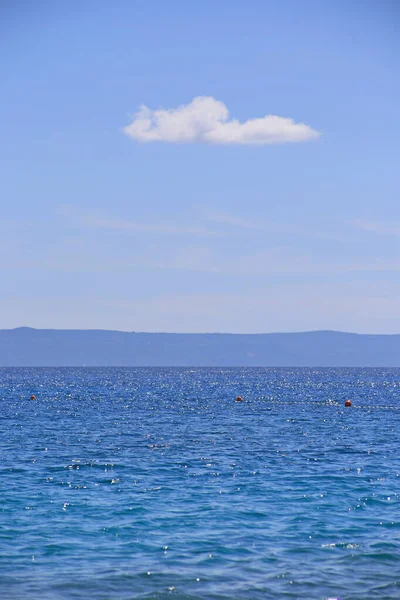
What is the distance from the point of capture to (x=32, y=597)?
21.3 meters

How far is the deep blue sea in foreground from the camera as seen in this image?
894 inches

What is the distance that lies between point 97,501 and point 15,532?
546cm

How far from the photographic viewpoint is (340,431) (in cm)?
6438

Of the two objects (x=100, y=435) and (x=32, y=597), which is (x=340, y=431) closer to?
(x=100, y=435)

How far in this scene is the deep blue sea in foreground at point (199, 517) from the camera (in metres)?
22.7

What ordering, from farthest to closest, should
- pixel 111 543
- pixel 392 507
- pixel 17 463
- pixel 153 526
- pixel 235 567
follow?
1. pixel 17 463
2. pixel 392 507
3. pixel 153 526
4. pixel 111 543
5. pixel 235 567

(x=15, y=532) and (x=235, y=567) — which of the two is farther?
(x=15, y=532)

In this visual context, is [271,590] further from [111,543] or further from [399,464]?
[399,464]

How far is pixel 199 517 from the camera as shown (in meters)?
30.0

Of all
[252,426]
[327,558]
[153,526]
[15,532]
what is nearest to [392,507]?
[327,558]

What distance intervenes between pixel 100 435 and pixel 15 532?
105 ft

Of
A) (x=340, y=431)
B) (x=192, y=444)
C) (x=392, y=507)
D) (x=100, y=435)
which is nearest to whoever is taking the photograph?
(x=392, y=507)

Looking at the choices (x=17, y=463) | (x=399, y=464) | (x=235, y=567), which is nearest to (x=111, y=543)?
(x=235, y=567)

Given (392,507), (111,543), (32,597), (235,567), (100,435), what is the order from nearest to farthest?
(32,597) → (235,567) → (111,543) → (392,507) → (100,435)
